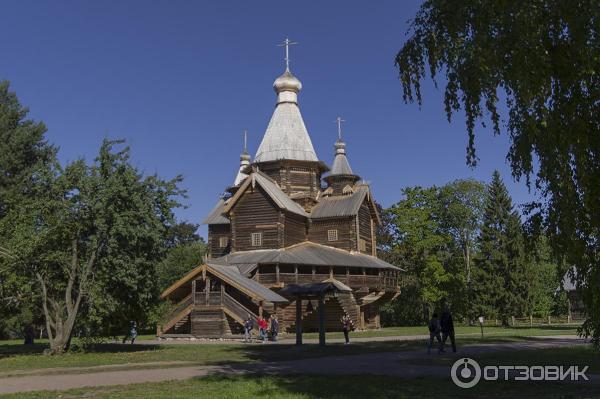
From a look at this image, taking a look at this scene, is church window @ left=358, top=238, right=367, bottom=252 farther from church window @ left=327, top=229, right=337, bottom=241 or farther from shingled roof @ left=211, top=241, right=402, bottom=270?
church window @ left=327, top=229, right=337, bottom=241

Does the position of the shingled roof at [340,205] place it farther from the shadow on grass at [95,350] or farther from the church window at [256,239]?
the shadow on grass at [95,350]

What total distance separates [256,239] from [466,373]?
31.9m

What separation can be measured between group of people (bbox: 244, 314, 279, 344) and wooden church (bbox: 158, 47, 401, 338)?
1244 millimetres

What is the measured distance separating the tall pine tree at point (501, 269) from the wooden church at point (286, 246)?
953cm

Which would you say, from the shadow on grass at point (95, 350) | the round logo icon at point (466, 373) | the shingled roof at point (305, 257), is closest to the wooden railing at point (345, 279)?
the shingled roof at point (305, 257)

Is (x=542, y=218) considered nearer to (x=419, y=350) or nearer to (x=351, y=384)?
(x=351, y=384)

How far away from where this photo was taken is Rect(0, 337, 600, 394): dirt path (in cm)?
1339

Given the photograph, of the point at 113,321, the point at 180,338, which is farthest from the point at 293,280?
the point at 113,321

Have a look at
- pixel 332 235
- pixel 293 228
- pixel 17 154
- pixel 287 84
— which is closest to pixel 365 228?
pixel 332 235

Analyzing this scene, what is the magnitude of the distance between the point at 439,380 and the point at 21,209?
59.4 ft

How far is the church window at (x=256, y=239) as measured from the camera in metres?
44.6

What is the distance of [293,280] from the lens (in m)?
39.9

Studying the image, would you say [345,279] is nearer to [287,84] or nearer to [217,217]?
[217,217]

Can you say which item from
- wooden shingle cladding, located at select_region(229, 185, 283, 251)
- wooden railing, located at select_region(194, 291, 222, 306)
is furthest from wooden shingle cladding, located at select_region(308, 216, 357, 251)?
wooden railing, located at select_region(194, 291, 222, 306)
